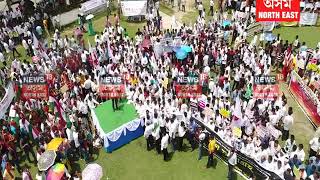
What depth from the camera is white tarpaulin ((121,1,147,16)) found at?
93.2 ft

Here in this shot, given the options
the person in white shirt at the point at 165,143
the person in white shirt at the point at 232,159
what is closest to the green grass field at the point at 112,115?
the person in white shirt at the point at 165,143

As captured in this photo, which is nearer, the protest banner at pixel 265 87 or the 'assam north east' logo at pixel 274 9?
the protest banner at pixel 265 87

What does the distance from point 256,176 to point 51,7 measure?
71.4ft

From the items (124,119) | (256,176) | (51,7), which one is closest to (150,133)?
(124,119)

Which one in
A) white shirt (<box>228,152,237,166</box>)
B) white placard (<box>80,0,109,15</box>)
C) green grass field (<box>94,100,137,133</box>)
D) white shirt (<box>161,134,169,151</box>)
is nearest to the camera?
white shirt (<box>228,152,237,166</box>)

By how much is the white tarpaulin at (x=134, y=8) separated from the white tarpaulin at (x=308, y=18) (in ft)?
31.6

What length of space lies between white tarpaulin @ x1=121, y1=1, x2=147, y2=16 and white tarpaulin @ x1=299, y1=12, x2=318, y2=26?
9619 mm

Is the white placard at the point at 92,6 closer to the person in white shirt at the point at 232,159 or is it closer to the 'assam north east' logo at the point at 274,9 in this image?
the 'assam north east' logo at the point at 274,9

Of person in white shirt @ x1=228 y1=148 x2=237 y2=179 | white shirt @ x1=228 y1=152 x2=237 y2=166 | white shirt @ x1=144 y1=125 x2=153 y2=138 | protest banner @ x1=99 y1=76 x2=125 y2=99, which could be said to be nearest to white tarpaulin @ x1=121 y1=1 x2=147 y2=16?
protest banner @ x1=99 y1=76 x2=125 y2=99

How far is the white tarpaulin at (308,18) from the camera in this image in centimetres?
2659

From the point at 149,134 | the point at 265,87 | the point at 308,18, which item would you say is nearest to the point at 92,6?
the point at 308,18

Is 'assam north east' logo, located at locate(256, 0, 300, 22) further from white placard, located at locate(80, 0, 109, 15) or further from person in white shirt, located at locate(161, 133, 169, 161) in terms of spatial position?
white placard, located at locate(80, 0, 109, 15)

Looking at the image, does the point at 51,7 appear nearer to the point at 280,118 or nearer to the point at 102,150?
the point at 102,150

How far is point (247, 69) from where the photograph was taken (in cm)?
2025
